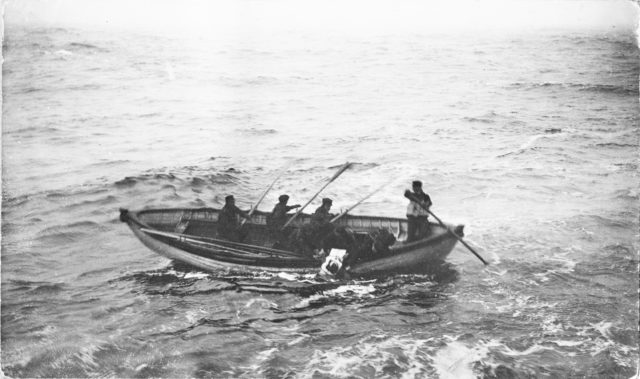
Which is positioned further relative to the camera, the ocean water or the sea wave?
the sea wave

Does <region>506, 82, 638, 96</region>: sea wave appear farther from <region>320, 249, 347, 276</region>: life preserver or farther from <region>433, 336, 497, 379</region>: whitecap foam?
<region>320, 249, 347, 276</region>: life preserver

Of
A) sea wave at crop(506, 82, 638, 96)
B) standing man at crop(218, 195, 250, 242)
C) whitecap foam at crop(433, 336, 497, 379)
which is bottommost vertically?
whitecap foam at crop(433, 336, 497, 379)

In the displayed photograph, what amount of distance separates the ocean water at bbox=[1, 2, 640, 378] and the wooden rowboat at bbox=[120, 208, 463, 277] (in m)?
0.44

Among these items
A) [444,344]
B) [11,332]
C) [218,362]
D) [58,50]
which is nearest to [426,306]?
[444,344]

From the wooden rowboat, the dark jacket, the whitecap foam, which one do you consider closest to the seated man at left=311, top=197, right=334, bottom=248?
the dark jacket

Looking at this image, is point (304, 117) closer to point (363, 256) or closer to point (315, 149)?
point (315, 149)

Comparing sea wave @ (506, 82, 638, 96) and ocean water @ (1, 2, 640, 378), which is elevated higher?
sea wave @ (506, 82, 638, 96)

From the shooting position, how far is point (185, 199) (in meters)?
16.3

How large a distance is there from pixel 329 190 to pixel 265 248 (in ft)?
22.2

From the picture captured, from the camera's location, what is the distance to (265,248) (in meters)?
10.7

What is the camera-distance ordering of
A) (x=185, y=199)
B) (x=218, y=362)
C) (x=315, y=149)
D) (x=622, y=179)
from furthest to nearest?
(x=315, y=149), (x=185, y=199), (x=622, y=179), (x=218, y=362)

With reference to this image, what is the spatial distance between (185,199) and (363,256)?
8267mm

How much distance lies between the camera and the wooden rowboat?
10.3 metres

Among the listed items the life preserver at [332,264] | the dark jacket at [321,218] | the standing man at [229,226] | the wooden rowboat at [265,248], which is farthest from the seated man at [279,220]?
the life preserver at [332,264]
